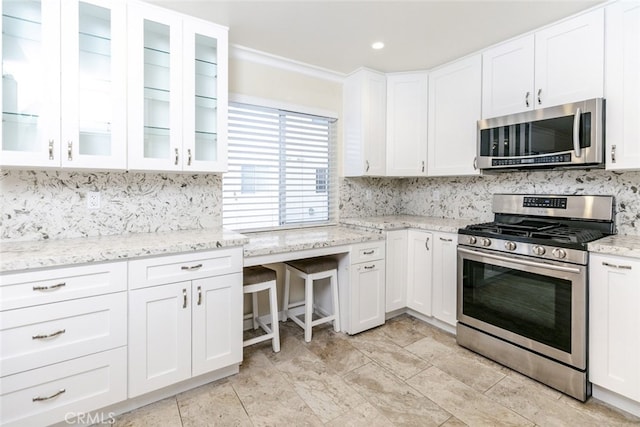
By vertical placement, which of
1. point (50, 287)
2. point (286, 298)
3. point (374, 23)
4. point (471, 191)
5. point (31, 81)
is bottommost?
point (286, 298)

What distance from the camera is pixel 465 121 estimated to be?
9.30 feet

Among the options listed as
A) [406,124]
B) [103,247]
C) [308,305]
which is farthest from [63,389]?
[406,124]

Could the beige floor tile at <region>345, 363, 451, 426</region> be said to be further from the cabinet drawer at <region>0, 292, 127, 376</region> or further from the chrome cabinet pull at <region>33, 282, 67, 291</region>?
the chrome cabinet pull at <region>33, 282, 67, 291</region>

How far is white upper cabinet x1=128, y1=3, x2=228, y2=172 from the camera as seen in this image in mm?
1964

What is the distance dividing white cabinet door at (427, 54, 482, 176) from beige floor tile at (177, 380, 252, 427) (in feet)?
8.33

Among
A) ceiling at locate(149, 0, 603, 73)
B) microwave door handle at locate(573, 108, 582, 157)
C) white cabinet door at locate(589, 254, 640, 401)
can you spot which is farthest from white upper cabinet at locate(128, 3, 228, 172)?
white cabinet door at locate(589, 254, 640, 401)

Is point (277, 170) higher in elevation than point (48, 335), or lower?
higher

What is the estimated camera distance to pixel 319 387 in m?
2.03

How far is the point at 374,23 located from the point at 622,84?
161cm

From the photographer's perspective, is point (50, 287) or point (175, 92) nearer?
point (50, 287)

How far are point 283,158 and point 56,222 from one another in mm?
1766

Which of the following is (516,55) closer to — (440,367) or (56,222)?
(440,367)

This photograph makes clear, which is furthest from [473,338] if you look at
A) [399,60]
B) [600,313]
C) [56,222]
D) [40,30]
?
[40,30]

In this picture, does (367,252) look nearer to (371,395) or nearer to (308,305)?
(308,305)
